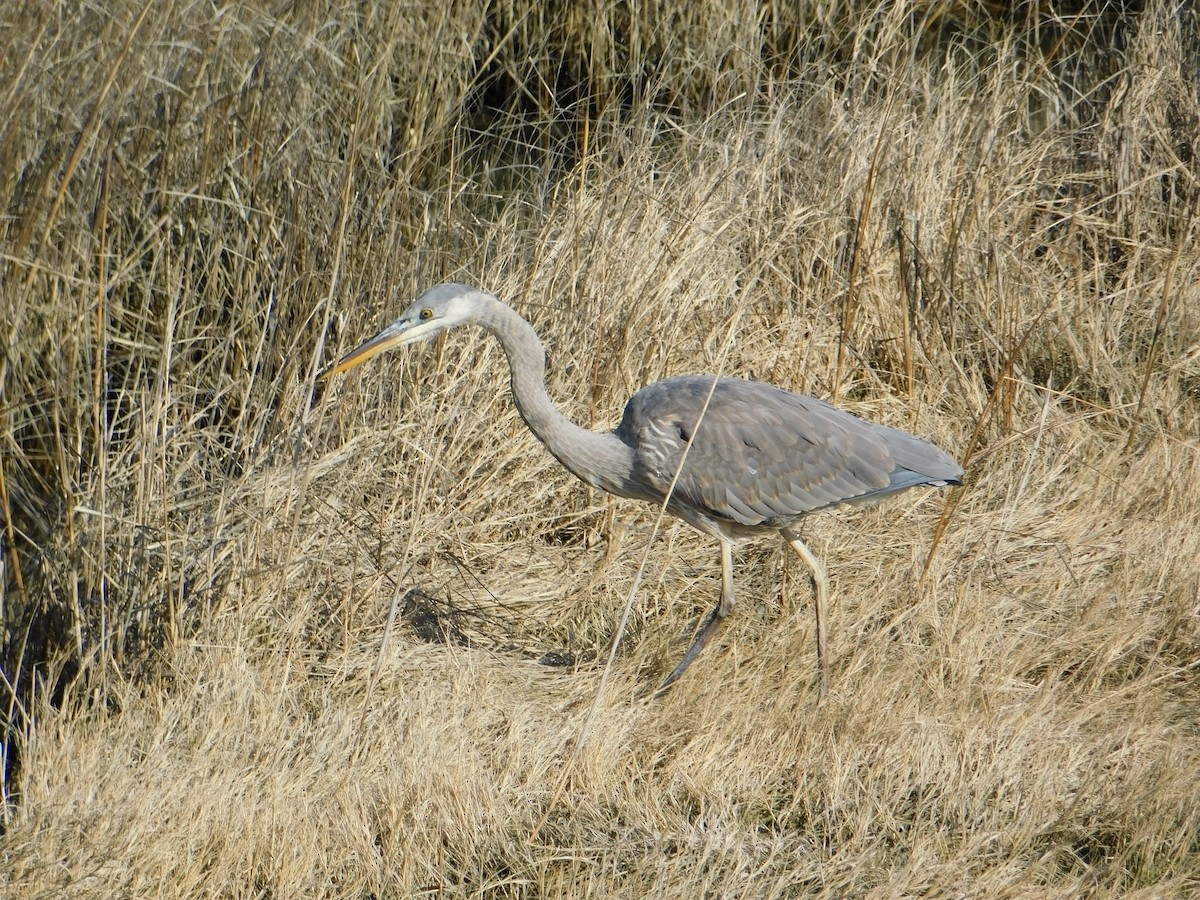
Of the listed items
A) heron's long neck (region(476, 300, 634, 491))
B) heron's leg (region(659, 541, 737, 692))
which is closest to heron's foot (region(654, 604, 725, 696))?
heron's leg (region(659, 541, 737, 692))

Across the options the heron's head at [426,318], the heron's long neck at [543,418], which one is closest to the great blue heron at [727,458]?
the heron's long neck at [543,418]

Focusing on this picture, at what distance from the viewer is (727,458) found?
4.34 meters

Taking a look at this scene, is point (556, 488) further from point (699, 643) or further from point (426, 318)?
point (426, 318)

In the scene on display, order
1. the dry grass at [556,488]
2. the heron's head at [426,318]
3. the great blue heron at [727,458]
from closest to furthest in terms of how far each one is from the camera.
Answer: the dry grass at [556,488] < the heron's head at [426,318] < the great blue heron at [727,458]

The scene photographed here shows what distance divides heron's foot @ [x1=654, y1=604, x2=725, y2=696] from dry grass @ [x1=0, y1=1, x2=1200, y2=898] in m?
0.06

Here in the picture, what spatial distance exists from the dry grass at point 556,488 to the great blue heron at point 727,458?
19 centimetres

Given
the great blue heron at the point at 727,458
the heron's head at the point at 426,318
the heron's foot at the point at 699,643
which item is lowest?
the heron's foot at the point at 699,643

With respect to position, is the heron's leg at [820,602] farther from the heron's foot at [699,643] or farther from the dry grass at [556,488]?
the heron's foot at [699,643]

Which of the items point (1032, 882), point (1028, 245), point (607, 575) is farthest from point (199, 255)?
point (1028, 245)

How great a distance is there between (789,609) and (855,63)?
310 cm

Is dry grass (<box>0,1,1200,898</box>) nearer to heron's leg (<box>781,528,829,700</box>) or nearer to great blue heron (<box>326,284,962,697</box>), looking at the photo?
heron's leg (<box>781,528,829,700</box>)

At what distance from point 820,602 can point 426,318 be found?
1500mm

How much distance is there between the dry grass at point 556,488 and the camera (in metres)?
3.45

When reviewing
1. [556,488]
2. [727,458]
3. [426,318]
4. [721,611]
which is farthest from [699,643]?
[426,318]
